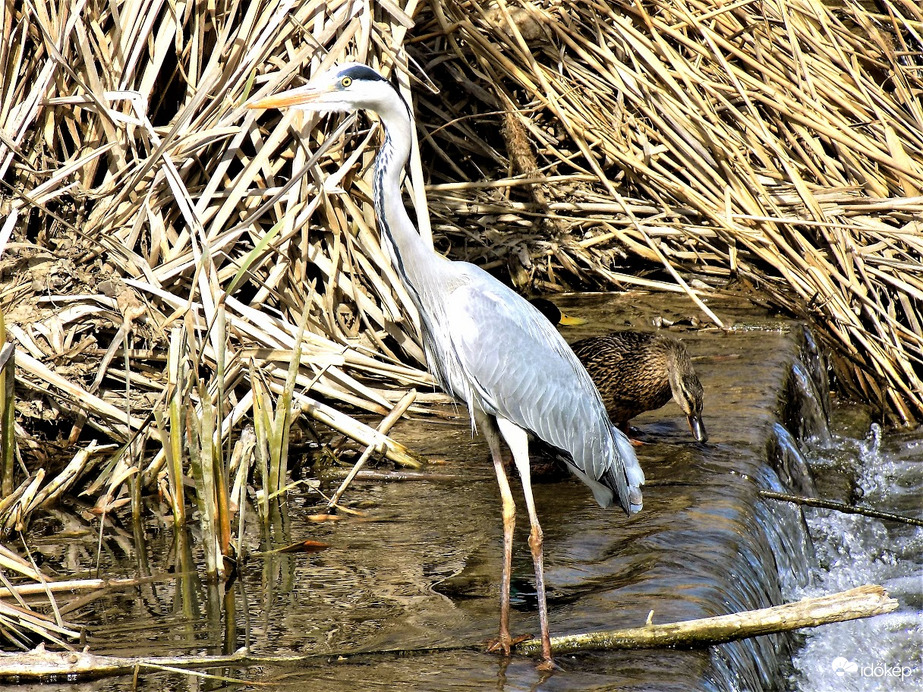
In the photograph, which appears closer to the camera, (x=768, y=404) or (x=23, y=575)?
(x=23, y=575)

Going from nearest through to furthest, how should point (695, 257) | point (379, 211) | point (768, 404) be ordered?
point (379, 211)
point (768, 404)
point (695, 257)

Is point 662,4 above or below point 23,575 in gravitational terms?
above

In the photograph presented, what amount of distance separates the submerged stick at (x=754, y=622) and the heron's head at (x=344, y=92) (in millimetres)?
1742

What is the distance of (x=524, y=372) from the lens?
3557 millimetres

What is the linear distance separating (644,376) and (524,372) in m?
1.36

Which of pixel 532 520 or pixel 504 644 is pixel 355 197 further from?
pixel 504 644

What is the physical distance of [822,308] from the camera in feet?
21.3

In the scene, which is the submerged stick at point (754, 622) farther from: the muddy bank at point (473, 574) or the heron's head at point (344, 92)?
the heron's head at point (344, 92)

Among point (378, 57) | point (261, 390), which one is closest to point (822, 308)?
point (378, 57)

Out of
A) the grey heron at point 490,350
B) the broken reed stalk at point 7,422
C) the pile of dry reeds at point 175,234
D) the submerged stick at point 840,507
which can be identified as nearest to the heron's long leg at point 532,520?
the grey heron at point 490,350

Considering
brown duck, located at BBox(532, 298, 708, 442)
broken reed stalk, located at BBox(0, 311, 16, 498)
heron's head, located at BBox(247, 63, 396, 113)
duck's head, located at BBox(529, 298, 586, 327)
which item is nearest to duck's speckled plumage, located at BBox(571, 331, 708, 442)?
brown duck, located at BBox(532, 298, 708, 442)

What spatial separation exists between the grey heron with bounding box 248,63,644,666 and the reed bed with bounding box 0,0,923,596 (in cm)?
59

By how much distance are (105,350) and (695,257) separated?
3922 mm

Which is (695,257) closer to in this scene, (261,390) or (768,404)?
(768,404)
